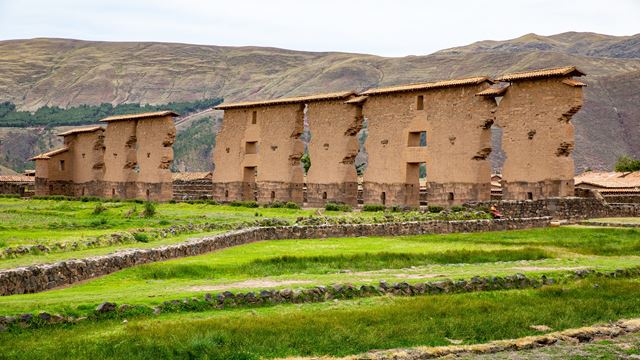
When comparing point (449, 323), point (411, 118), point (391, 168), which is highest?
point (411, 118)

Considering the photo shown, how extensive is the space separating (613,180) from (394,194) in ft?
63.7

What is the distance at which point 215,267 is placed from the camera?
71.9ft

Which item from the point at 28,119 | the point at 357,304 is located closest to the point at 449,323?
the point at 357,304

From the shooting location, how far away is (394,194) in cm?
5397

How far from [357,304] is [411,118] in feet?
125

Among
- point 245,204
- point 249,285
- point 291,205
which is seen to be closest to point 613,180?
point 291,205

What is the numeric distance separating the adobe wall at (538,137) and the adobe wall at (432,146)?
1404 millimetres

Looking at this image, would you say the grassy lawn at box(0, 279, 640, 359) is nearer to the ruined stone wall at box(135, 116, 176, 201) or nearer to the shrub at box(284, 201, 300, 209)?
the shrub at box(284, 201, 300, 209)

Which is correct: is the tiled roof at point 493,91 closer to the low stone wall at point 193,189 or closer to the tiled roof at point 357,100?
the tiled roof at point 357,100

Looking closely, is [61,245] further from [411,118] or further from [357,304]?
[411,118]

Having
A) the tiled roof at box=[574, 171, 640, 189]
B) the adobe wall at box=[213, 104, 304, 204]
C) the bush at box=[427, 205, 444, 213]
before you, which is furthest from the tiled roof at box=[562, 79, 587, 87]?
the adobe wall at box=[213, 104, 304, 204]

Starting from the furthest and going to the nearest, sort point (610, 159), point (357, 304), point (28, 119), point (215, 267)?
point (28, 119)
point (610, 159)
point (215, 267)
point (357, 304)

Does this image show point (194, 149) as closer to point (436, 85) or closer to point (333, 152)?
point (333, 152)

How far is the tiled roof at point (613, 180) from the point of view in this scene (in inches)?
2301
